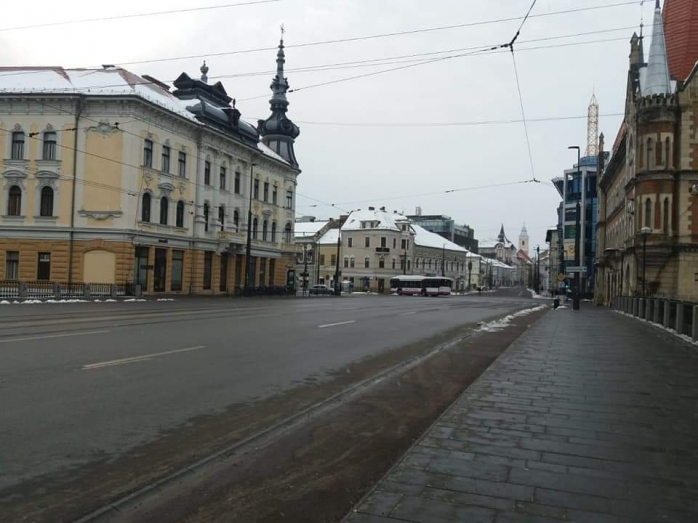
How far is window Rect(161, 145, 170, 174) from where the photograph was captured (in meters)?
42.2

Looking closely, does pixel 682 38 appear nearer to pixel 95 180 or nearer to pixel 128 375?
pixel 95 180

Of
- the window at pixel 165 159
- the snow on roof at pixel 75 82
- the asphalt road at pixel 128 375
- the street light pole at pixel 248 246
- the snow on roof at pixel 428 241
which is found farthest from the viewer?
the snow on roof at pixel 428 241

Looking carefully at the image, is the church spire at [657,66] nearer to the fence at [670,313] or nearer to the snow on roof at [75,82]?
the fence at [670,313]

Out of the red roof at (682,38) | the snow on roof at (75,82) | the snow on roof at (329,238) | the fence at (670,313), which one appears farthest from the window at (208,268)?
the snow on roof at (329,238)

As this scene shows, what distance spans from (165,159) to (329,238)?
51890 millimetres

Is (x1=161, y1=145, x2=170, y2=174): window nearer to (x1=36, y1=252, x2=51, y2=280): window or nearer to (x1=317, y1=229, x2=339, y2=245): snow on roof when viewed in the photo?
(x1=36, y1=252, x2=51, y2=280): window

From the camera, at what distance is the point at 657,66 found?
3891cm

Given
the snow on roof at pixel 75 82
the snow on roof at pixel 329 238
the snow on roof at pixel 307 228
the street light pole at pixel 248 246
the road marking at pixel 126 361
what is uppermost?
the snow on roof at pixel 75 82

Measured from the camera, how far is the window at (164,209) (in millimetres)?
42250

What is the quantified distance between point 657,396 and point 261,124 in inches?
2426

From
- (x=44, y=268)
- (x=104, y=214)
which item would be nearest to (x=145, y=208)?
(x=104, y=214)

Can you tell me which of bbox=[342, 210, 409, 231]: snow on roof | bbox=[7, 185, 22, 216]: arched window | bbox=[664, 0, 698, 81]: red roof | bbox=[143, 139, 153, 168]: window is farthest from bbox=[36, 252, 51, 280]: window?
bbox=[342, 210, 409, 231]: snow on roof

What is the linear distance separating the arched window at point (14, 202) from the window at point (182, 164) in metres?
10.7

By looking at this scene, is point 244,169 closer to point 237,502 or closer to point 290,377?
point 290,377
